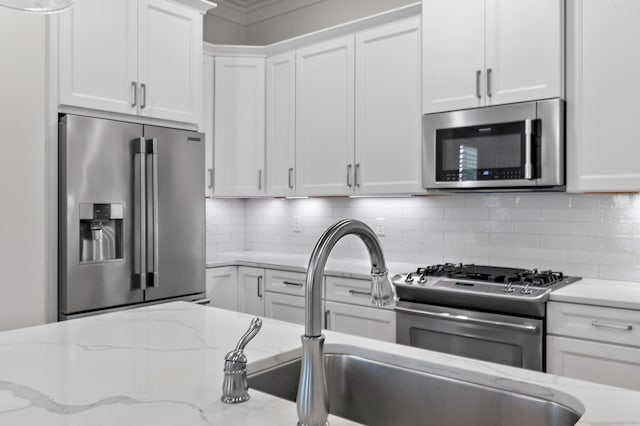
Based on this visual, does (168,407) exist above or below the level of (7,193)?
below

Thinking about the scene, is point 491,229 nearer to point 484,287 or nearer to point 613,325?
point 484,287

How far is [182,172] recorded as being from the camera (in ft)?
10.7

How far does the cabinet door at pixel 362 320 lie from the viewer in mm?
2979

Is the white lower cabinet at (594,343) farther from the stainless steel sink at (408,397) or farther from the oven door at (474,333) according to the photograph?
the stainless steel sink at (408,397)

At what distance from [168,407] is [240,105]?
3.26 m

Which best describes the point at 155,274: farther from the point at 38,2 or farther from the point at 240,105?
the point at 38,2

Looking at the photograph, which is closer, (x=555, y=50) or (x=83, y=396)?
(x=83, y=396)

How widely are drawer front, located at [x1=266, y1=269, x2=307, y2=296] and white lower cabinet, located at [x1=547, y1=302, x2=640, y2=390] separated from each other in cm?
156

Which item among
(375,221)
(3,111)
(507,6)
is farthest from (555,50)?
(3,111)

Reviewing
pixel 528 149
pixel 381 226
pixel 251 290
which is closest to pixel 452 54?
pixel 528 149

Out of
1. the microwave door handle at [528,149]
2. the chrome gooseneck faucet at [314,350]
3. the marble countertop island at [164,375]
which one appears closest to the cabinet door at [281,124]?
the microwave door handle at [528,149]

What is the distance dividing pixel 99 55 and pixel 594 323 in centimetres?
283

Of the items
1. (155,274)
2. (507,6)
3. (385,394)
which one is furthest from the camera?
(155,274)

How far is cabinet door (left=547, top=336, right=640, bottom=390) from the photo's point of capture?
2.23 meters
